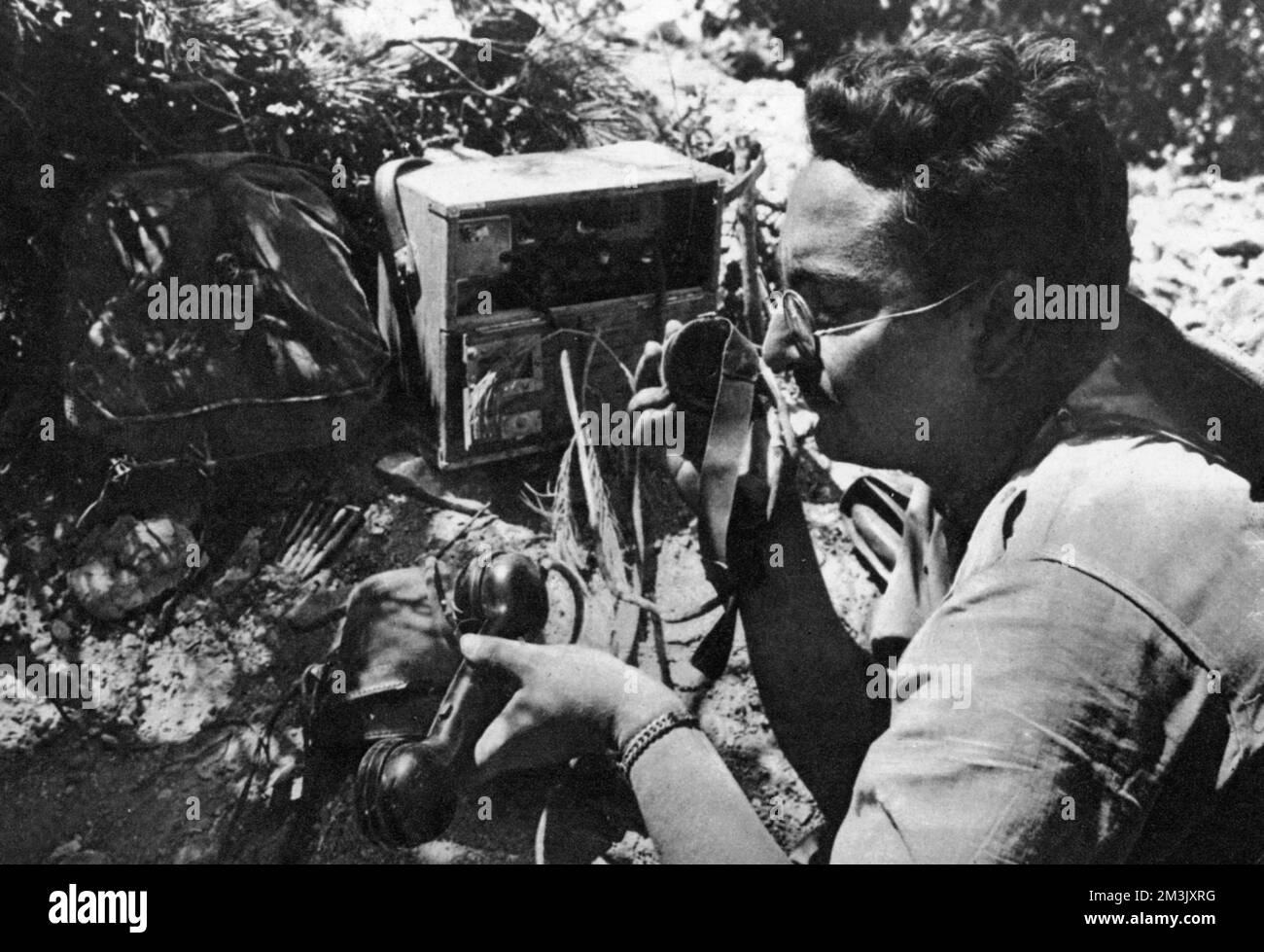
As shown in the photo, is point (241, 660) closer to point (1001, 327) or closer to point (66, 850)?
point (66, 850)

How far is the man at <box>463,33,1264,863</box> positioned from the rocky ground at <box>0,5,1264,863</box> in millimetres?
616

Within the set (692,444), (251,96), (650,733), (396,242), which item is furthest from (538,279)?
(650,733)

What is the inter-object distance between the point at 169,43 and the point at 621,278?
130 cm

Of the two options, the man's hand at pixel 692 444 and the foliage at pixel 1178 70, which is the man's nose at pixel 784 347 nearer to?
the man's hand at pixel 692 444

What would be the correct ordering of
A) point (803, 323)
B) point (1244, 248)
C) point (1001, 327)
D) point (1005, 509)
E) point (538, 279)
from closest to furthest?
point (1005, 509) < point (1001, 327) < point (803, 323) < point (538, 279) < point (1244, 248)

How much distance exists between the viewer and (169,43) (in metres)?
2.96

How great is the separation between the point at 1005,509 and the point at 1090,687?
0.28m

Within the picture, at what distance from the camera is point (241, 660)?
2621mm

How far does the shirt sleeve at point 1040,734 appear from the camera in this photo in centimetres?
119

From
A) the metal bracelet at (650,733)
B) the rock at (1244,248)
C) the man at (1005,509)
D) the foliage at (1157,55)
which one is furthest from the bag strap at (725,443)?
the foliage at (1157,55)

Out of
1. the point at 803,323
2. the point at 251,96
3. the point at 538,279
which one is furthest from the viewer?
the point at 251,96

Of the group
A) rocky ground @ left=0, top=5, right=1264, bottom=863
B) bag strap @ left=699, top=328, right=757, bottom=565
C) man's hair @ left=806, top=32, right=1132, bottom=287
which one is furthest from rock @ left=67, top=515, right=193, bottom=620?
man's hair @ left=806, top=32, right=1132, bottom=287
